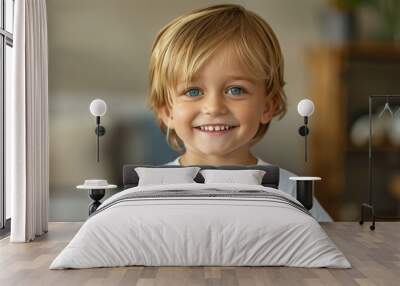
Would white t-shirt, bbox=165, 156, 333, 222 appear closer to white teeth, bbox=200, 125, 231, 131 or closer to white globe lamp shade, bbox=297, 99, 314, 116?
white teeth, bbox=200, 125, 231, 131

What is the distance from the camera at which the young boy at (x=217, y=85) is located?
24.2 ft

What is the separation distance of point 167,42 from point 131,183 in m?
1.70

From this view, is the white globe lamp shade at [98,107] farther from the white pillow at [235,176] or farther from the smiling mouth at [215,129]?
the white pillow at [235,176]

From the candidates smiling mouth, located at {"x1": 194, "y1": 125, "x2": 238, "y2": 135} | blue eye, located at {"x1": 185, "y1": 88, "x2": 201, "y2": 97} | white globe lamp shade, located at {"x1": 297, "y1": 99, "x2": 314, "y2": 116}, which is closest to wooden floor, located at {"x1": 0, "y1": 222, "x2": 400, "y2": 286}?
white globe lamp shade, located at {"x1": 297, "y1": 99, "x2": 314, "y2": 116}

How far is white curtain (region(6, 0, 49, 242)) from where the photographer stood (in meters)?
6.24

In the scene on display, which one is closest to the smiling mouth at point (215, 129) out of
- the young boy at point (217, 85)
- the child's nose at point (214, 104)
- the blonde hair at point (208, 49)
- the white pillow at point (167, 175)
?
the young boy at point (217, 85)

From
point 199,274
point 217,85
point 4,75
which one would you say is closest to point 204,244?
point 199,274

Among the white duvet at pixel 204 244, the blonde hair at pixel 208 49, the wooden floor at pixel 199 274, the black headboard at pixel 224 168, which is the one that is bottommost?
the wooden floor at pixel 199 274

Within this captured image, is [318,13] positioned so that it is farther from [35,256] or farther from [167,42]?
[35,256]

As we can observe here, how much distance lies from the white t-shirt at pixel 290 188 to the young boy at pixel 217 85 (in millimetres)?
12

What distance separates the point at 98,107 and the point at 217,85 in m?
1.40

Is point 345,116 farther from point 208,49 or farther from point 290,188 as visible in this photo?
point 208,49

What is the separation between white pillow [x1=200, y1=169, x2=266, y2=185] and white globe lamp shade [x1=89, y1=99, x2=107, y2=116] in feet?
4.83

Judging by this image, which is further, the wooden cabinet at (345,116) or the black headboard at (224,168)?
the wooden cabinet at (345,116)
